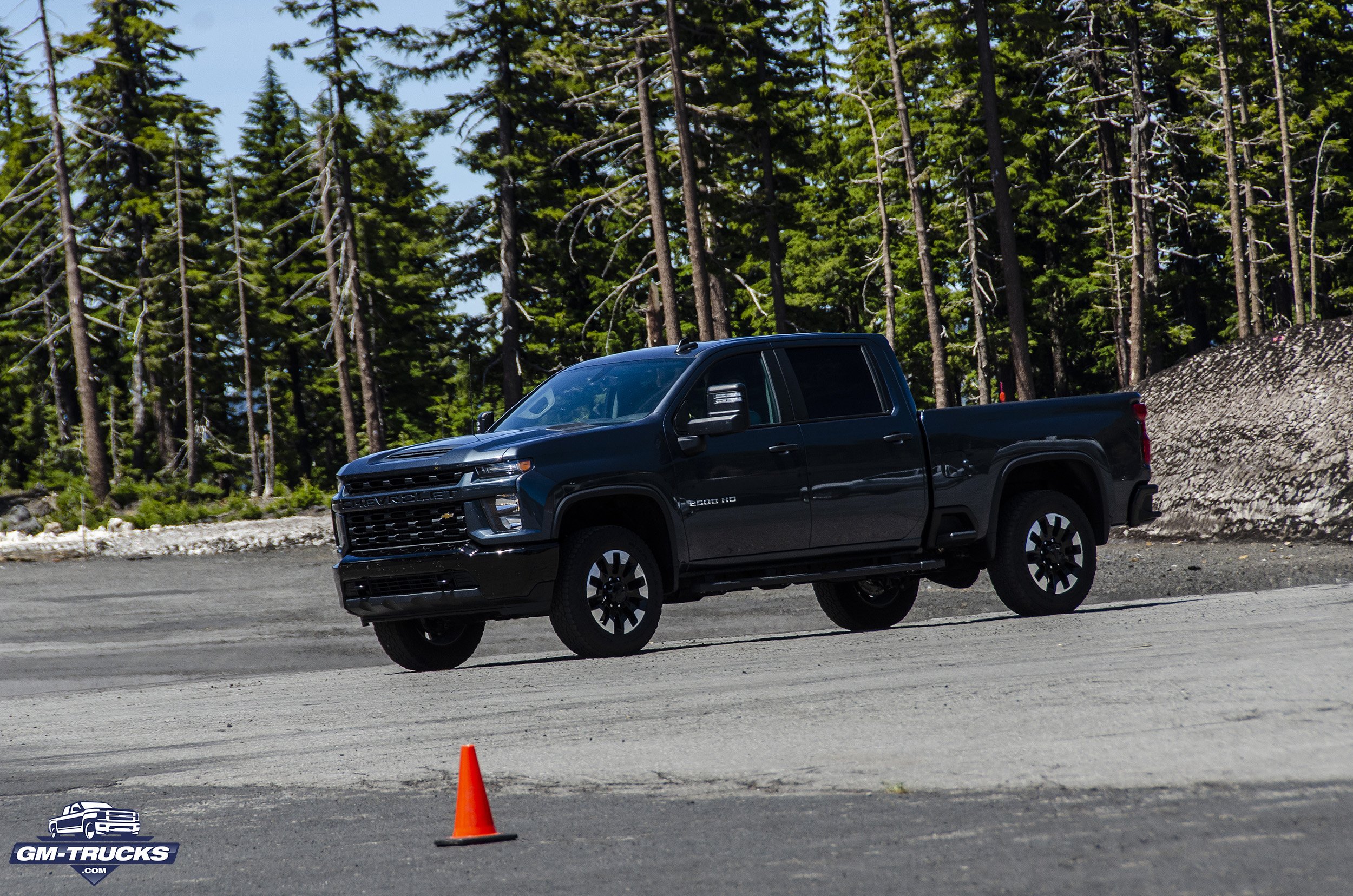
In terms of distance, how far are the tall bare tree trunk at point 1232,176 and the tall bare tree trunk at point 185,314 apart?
36.7 m

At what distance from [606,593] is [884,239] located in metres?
40.7

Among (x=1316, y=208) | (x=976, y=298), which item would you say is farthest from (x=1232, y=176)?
(x=976, y=298)

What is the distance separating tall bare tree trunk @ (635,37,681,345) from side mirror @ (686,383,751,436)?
21.3 meters

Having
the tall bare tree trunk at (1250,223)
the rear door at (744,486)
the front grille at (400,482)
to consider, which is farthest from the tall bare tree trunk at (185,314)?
the rear door at (744,486)

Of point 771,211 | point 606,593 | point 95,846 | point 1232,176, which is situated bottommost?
point 95,846

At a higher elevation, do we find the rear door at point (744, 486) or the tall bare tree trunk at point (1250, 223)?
the tall bare tree trunk at point (1250, 223)

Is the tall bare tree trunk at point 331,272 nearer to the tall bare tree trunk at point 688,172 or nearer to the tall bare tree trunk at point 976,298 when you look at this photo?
the tall bare tree trunk at point 688,172

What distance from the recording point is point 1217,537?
18.5m

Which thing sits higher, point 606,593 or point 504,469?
point 504,469

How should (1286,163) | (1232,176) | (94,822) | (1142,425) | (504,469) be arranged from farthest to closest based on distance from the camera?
(1286,163), (1232,176), (1142,425), (504,469), (94,822)

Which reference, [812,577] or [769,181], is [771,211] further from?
[812,577]

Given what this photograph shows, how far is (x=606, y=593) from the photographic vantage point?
1012 centimetres

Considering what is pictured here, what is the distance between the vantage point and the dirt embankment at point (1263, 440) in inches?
698

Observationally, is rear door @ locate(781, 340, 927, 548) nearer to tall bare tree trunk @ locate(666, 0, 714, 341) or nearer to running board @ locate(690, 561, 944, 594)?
running board @ locate(690, 561, 944, 594)
